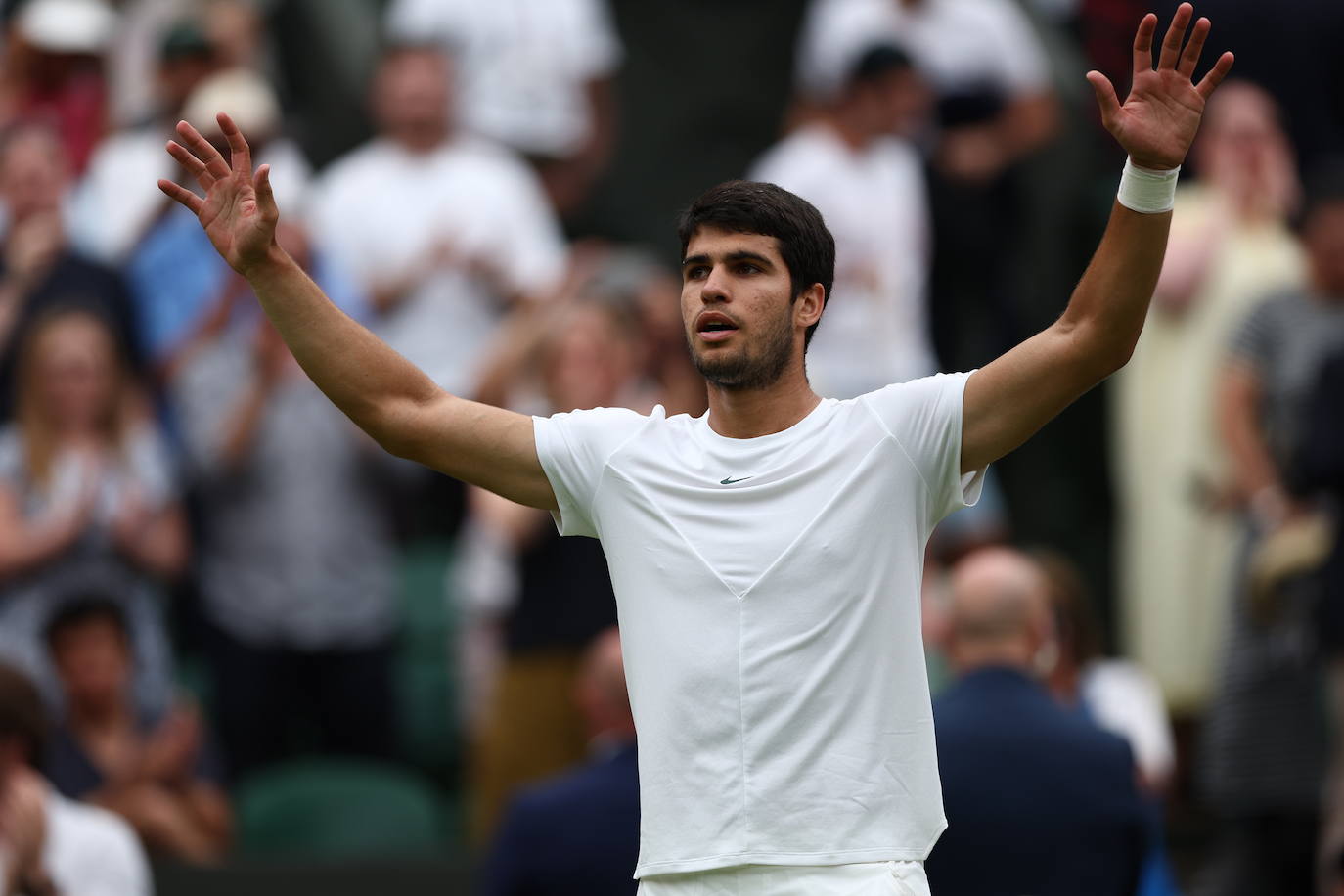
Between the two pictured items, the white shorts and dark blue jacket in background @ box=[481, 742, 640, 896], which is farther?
dark blue jacket in background @ box=[481, 742, 640, 896]

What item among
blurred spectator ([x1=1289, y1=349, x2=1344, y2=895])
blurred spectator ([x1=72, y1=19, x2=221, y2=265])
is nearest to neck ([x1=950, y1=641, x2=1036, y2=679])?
blurred spectator ([x1=1289, y1=349, x2=1344, y2=895])

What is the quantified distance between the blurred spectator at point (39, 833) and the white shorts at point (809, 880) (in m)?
3.30

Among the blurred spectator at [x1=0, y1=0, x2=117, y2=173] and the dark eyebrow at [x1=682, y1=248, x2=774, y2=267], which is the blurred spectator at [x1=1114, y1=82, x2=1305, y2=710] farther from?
the dark eyebrow at [x1=682, y1=248, x2=774, y2=267]

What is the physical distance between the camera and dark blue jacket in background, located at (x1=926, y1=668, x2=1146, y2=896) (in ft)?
18.7

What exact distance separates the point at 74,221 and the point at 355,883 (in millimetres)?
3134

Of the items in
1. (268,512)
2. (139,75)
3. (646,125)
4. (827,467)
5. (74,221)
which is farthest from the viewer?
(646,125)

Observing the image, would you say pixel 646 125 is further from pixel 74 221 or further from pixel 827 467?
pixel 827 467

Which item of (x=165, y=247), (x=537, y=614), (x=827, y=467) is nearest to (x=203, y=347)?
(x=165, y=247)

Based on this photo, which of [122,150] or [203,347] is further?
[122,150]

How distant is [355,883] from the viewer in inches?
333

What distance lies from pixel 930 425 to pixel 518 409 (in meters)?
4.86

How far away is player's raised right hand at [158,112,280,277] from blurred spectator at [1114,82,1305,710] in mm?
5723

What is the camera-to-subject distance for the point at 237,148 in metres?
4.37

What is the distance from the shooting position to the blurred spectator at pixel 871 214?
10.1 metres
